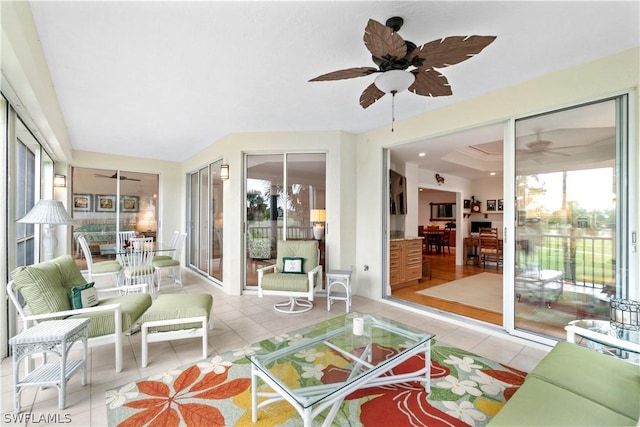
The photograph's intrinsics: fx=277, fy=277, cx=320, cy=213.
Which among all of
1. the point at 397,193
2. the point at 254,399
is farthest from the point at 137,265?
the point at 397,193

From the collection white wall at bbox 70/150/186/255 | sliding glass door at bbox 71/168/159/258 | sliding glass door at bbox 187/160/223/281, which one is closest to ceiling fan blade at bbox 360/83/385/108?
sliding glass door at bbox 187/160/223/281

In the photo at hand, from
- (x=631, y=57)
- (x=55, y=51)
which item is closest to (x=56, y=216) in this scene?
(x=55, y=51)

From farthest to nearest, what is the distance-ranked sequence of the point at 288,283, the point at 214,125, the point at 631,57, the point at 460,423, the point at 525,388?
1. the point at 214,125
2. the point at 288,283
3. the point at 631,57
4. the point at 460,423
5. the point at 525,388

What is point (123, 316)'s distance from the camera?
2.37 m

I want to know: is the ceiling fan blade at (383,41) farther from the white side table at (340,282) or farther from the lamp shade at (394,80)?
the white side table at (340,282)

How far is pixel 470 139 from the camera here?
435 centimetres

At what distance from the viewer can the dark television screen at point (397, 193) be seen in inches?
215

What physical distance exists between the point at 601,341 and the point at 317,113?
11.4ft

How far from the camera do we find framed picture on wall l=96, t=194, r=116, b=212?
20.8 feet

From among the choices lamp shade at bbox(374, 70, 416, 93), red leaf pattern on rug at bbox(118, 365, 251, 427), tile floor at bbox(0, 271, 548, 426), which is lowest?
tile floor at bbox(0, 271, 548, 426)

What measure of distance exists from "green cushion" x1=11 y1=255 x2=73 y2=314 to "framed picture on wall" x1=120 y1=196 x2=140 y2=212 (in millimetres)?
4848

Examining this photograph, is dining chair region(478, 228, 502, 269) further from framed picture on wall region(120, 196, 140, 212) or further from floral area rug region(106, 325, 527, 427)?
framed picture on wall region(120, 196, 140, 212)

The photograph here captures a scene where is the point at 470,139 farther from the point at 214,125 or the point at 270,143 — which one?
the point at 214,125

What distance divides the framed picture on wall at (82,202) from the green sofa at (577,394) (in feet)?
25.8
